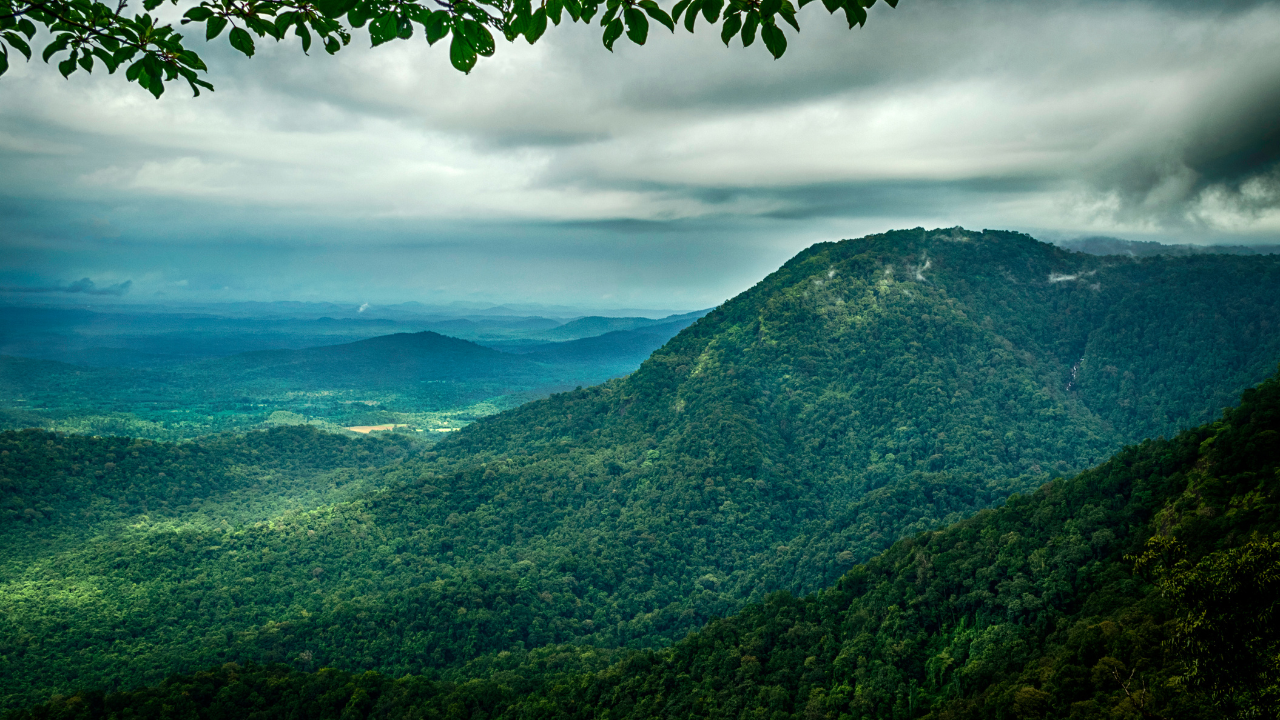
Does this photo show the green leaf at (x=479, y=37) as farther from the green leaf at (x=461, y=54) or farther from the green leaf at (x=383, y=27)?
the green leaf at (x=383, y=27)

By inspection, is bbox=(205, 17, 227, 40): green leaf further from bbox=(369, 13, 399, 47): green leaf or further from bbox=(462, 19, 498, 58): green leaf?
bbox=(462, 19, 498, 58): green leaf

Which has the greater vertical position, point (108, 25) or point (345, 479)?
point (108, 25)

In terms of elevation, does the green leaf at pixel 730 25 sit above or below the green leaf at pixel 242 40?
below

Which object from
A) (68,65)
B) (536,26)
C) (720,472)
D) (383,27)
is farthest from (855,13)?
(720,472)

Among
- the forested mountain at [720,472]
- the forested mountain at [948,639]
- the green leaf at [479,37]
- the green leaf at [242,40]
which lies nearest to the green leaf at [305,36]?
the green leaf at [242,40]

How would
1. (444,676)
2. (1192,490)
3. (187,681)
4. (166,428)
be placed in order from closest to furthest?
(1192,490)
(187,681)
(444,676)
(166,428)

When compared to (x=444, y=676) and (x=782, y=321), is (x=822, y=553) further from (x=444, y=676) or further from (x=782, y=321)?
(x=782, y=321)

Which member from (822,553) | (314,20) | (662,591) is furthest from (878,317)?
(314,20)
